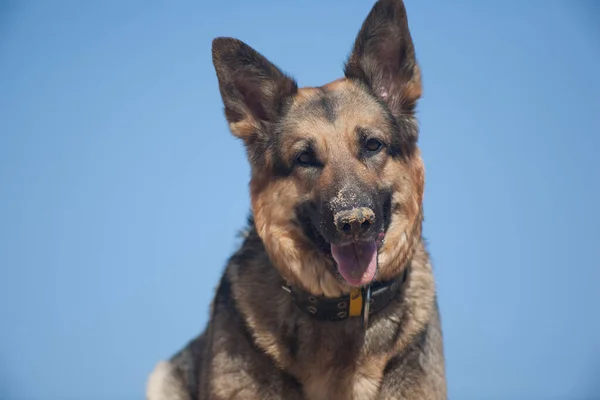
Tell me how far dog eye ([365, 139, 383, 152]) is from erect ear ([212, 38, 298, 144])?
31.9 inches

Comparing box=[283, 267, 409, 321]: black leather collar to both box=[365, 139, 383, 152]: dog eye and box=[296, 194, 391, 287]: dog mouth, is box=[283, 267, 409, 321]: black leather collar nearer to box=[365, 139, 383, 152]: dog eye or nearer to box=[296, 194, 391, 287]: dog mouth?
box=[296, 194, 391, 287]: dog mouth

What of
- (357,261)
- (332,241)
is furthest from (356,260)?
(332,241)

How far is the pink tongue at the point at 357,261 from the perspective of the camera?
171 inches

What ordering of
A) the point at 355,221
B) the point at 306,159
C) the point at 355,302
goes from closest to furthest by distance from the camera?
the point at 355,221, the point at 355,302, the point at 306,159

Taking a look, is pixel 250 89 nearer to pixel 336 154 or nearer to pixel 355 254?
pixel 336 154

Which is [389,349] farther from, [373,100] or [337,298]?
[373,100]

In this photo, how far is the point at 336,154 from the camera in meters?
4.57

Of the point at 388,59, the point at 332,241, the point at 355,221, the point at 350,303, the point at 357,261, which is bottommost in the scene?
the point at 350,303

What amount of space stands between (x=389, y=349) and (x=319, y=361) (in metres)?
0.49

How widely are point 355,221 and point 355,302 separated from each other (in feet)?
2.53

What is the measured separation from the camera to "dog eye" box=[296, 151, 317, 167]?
4.65m

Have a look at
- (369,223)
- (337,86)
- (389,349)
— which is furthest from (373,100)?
(389,349)

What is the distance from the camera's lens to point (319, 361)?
176 inches

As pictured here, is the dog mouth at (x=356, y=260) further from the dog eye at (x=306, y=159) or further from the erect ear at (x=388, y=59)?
the erect ear at (x=388, y=59)
